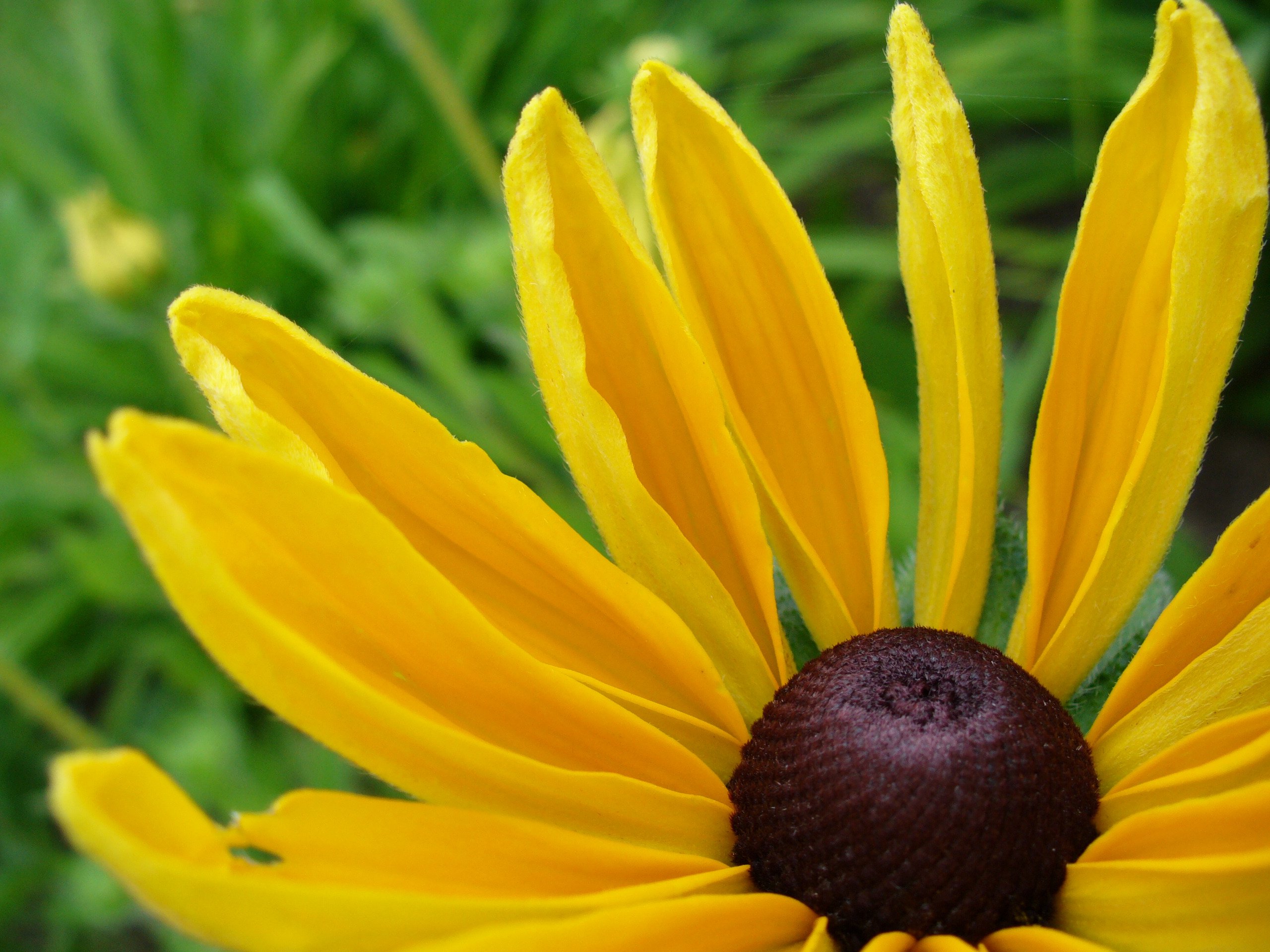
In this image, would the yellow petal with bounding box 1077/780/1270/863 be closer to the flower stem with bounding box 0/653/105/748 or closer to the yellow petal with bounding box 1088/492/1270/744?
the yellow petal with bounding box 1088/492/1270/744

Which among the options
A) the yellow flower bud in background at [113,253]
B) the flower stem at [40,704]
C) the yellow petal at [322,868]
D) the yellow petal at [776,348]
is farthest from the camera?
the yellow flower bud in background at [113,253]

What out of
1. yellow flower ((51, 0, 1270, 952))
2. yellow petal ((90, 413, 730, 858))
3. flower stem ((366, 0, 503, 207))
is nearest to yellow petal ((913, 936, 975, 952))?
yellow flower ((51, 0, 1270, 952))

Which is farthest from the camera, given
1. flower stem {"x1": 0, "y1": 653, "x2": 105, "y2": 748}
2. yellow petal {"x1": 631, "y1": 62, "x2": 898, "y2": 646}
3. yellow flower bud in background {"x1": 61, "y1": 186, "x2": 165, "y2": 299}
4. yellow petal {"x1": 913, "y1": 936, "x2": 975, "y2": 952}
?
yellow flower bud in background {"x1": 61, "y1": 186, "x2": 165, "y2": 299}

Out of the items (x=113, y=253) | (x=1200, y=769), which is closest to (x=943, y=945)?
(x=1200, y=769)

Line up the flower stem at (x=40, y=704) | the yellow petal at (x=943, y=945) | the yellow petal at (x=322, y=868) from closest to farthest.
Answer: the yellow petal at (x=322, y=868) → the yellow petal at (x=943, y=945) → the flower stem at (x=40, y=704)

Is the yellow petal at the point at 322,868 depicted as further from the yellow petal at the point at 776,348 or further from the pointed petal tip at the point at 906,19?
the pointed petal tip at the point at 906,19

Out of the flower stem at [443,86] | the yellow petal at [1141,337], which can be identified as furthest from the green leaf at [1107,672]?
the flower stem at [443,86]

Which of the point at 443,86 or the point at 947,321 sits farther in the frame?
the point at 443,86

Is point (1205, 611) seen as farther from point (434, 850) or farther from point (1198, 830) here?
point (434, 850)

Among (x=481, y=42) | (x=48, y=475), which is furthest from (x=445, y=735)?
(x=481, y=42)
